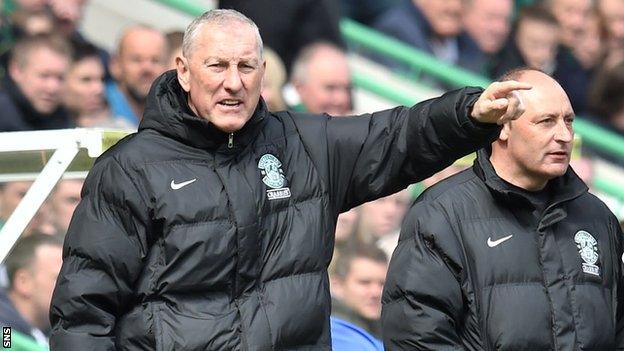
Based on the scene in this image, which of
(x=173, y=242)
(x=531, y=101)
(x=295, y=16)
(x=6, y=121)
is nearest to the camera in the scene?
(x=173, y=242)

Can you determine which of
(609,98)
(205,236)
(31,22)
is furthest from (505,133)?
(609,98)

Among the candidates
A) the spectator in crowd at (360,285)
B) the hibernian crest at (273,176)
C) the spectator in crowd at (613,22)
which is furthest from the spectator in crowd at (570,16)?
the hibernian crest at (273,176)

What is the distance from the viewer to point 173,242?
3408 millimetres

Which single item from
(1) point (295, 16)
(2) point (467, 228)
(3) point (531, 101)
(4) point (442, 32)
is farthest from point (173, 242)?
(4) point (442, 32)

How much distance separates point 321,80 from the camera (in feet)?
23.2

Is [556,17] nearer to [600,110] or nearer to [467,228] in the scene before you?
[600,110]

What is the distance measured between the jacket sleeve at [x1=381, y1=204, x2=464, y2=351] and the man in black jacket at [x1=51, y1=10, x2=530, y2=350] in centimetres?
52

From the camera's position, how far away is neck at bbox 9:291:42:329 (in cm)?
541

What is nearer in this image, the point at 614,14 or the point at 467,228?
the point at 467,228

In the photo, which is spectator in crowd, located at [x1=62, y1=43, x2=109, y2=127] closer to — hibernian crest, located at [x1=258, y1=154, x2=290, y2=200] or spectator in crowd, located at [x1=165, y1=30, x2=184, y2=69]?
spectator in crowd, located at [x1=165, y1=30, x2=184, y2=69]

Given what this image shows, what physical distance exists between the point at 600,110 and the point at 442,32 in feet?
3.74

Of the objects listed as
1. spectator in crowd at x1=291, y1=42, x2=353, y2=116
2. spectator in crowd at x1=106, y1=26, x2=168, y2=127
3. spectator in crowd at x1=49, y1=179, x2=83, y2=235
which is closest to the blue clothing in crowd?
spectator in crowd at x1=106, y1=26, x2=168, y2=127

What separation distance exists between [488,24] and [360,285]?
262cm

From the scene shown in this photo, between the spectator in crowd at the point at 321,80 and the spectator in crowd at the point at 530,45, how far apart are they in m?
1.53
